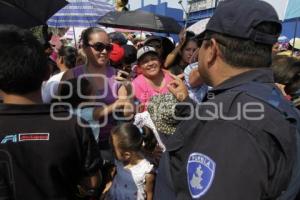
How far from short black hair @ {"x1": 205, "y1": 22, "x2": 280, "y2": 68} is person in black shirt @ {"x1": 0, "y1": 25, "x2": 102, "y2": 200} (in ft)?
2.51

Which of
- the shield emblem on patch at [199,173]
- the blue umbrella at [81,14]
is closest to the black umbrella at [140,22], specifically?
the blue umbrella at [81,14]

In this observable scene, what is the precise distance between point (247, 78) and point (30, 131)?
3.12ft

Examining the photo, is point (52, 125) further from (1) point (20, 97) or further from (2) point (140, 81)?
(2) point (140, 81)

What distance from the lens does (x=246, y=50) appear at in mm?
1448

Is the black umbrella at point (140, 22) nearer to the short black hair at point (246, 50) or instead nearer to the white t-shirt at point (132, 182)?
the white t-shirt at point (132, 182)

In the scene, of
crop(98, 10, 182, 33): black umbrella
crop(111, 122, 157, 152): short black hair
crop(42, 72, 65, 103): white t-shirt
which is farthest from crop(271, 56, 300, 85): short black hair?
crop(98, 10, 182, 33): black umbrella

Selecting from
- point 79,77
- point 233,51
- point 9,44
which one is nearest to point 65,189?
point 9,44

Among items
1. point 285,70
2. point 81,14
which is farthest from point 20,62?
point 81,14

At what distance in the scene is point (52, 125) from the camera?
5.45 ft

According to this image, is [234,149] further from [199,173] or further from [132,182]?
[132,182]

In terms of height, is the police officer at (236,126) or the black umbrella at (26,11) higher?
the black umbrella at (26,11)

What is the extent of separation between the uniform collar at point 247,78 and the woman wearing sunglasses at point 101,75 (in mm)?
1766

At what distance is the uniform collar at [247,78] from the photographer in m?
1.45

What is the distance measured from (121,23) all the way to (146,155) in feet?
9.00
